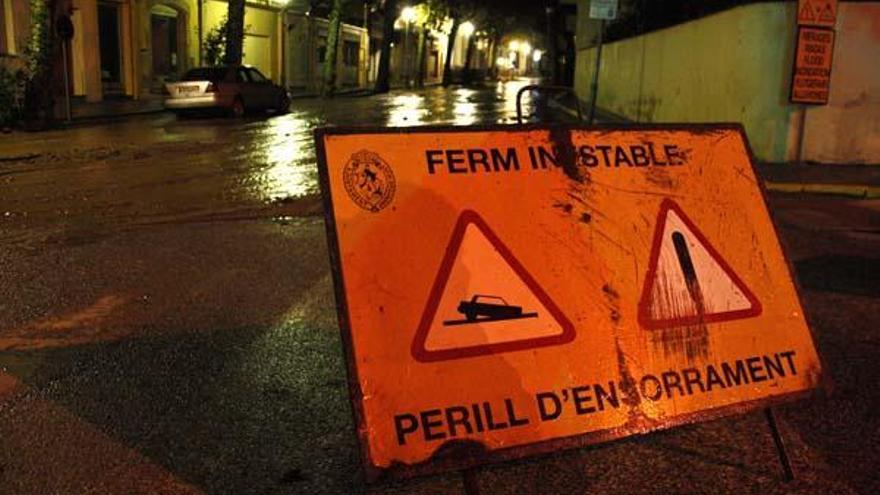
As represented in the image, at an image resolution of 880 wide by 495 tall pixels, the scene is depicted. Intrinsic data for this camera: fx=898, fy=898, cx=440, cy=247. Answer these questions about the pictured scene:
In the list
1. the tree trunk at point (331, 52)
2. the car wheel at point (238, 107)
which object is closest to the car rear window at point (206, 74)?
the car wheel at point (238, 107)

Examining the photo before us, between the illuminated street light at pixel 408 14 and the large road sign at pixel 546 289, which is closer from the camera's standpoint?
the large road sign at pixel 546 289

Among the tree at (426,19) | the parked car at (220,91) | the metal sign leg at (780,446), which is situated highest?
the tree at (426,19)

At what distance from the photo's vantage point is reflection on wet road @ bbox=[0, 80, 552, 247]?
9141 mm

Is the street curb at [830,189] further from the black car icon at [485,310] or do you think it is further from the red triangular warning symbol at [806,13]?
the black car icon at [485,310]

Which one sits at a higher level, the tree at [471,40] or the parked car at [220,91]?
the tree at [471,40]

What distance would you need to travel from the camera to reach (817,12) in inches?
520

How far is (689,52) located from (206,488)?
1588 centimetres

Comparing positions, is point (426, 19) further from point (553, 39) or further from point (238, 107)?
point (238, 107)

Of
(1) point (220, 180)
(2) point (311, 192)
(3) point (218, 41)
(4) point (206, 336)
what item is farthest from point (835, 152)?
(3) point (218, 41)

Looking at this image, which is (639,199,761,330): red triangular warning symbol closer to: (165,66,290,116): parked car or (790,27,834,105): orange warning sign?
(790,27,834,105): orange warning sign

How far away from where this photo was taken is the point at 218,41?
1184 inches

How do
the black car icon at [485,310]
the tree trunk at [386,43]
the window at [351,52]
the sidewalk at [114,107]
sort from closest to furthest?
the black car icon at [485,310] < the sidewalk at [114,107] < the tree trunk at [386,43] < the window at [351,52]

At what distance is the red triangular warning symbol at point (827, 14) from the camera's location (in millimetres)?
13227

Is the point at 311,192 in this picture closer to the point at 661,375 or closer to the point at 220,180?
the point at 220,180
